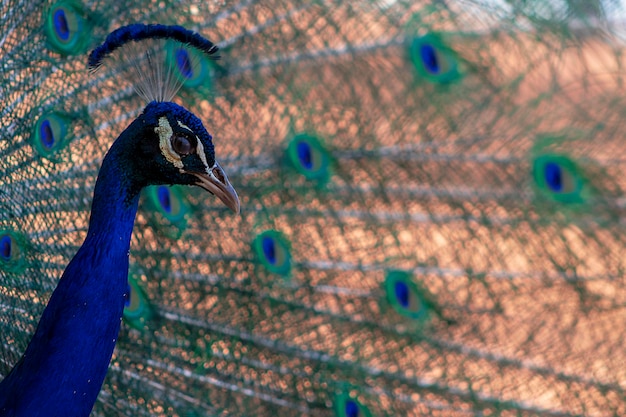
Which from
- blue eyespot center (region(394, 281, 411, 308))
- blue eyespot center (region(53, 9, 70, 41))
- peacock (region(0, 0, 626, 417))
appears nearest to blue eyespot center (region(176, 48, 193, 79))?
peacock (region(0, 0, 626, 417))

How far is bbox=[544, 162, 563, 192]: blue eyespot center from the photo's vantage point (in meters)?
1.29

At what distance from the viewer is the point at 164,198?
143 cm

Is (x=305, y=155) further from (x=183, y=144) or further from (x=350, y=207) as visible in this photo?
(x=183, y=144)

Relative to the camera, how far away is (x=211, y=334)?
4.84 ft

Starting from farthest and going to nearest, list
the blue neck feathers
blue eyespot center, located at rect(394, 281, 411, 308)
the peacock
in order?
blue eyespot center, located at rect(394, 281, 411, 308)
the peacock
the blue neck feathers

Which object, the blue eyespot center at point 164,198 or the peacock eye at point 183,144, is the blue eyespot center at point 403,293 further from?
the peacock eye at point 183,144

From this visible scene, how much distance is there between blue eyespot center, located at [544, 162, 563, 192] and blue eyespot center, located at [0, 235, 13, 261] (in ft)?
2.85

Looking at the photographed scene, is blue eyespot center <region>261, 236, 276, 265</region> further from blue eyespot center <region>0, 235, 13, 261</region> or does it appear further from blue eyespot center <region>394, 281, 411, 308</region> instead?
blue eyespot center <region>0, 235, 13, 261</region>

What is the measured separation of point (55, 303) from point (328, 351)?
58 centimetres

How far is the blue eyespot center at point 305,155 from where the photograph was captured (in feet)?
4.64

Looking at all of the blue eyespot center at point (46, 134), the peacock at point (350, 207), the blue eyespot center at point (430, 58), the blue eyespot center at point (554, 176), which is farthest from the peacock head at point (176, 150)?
the blue eyespot center at point (554, 176)

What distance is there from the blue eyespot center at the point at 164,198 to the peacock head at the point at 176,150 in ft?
1.34

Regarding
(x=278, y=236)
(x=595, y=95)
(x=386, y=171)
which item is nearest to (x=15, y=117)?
(x=278, y=236)

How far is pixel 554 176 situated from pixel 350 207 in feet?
1.14
